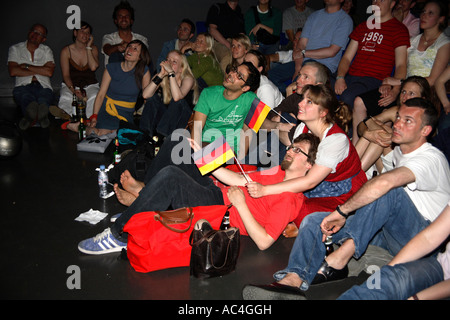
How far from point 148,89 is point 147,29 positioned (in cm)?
371

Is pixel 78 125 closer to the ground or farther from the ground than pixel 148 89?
closer to the ground

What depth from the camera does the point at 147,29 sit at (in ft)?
26.4

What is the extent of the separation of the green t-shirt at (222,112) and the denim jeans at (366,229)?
5.02 feet

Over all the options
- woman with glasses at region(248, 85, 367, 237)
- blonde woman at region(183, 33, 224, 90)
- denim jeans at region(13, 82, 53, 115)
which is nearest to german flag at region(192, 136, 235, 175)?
woman with glasses at region(248, 85, 367, 237)

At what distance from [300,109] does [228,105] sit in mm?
1003

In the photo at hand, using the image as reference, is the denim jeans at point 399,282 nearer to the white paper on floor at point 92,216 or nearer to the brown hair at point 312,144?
the brown hair at point 312,144

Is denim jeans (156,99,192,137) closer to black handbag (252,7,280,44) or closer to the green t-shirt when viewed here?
the green t-shirt

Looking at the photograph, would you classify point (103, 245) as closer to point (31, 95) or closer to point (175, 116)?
point (175, 116)

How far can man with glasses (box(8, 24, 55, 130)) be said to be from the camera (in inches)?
243

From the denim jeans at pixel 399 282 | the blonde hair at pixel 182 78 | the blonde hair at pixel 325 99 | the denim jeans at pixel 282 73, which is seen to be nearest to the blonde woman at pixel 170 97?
the blonde hair at pixel 182 78

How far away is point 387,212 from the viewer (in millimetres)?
2414

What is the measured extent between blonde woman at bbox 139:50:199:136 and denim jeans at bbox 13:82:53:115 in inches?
79.7
